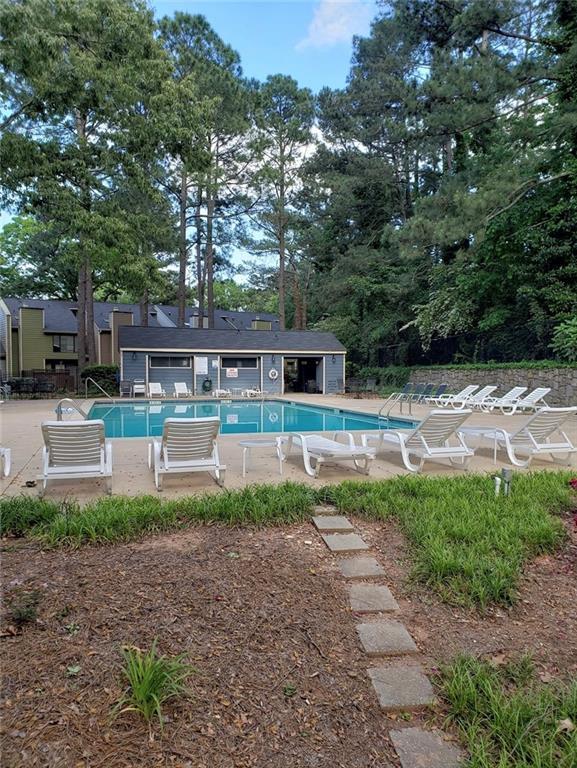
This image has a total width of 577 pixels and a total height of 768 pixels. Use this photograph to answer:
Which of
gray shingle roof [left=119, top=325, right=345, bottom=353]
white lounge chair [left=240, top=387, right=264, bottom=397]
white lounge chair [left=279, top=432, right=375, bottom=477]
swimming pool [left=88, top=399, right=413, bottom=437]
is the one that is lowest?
swimming pool [left=88, top=399, right=413, bottom=437]

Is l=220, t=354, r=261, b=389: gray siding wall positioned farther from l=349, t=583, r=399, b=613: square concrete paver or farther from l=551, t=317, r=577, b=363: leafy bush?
l=349, t=583, r=399, b=613: square concrete paver

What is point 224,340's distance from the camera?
23016 mm

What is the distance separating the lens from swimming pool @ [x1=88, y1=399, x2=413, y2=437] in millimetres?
11586

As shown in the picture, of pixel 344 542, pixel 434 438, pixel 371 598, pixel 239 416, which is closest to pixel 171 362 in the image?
pixel 239 416

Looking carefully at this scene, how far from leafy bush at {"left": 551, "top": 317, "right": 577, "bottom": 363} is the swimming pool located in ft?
19.9

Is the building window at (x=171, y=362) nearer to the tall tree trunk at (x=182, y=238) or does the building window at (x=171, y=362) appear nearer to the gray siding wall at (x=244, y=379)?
the gray siding wall at (x=244, y=379)

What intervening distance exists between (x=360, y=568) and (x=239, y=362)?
20.6 meters

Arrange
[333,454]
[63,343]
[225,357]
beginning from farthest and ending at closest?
[63,343]
[225,357]
[333,454]

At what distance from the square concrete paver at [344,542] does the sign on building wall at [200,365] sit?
19486mm

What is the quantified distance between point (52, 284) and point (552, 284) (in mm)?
31657

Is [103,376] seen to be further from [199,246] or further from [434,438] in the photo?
[434,438]

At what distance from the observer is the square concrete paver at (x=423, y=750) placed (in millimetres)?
1706

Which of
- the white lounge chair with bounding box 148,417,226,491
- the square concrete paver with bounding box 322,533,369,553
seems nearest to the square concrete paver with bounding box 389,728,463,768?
the square concrete paver with bounding box 322,533,369,553

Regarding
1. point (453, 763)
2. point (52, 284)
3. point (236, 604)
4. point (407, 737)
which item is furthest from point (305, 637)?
point (52, 284)
